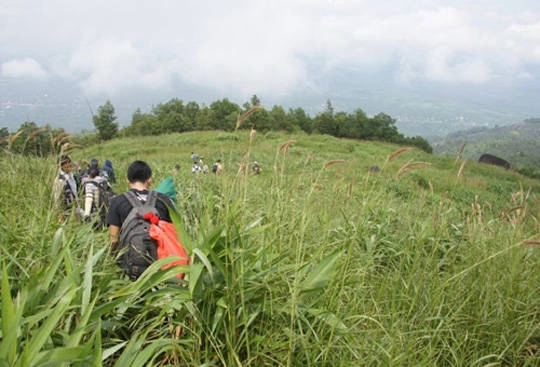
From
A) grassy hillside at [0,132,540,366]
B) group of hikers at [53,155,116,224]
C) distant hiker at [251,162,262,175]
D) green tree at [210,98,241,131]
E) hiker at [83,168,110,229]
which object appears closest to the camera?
grassy hillside at [0,132,540,366]

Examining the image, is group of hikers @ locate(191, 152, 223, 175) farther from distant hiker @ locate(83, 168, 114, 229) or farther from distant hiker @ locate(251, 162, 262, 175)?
distant hiker @ locate(83, 168, 114, 229)

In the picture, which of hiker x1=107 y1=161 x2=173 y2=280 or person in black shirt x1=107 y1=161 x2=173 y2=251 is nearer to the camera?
hiker x1=107 y1=161 x2=173 y2=280

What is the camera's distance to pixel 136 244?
8.45 ft

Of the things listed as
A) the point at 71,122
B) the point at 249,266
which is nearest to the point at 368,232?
the point at 249,266

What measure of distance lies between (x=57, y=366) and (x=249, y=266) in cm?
98

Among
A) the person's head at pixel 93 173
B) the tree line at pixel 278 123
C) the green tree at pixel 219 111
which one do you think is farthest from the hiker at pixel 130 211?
the green tree at pixel 219 111

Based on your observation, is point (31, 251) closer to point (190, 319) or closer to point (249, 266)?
point (190, 319)

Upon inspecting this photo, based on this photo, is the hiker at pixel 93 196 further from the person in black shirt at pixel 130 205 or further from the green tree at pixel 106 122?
the green tree at pixel 106 122

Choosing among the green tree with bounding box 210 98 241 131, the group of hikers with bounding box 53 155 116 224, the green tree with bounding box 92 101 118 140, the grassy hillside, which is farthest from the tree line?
the grassy hillside

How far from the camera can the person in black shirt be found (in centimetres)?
291

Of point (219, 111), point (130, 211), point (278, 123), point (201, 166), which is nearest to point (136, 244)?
point (130, 211)

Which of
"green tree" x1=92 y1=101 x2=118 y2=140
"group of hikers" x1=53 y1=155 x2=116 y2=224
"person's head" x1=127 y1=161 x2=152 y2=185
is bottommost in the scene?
"group of hikers" x1=53 y1=155 x2=116 y2=224

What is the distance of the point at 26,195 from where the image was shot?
11.4ft

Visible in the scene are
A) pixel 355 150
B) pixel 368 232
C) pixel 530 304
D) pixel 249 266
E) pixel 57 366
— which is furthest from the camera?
pixel 355 150
